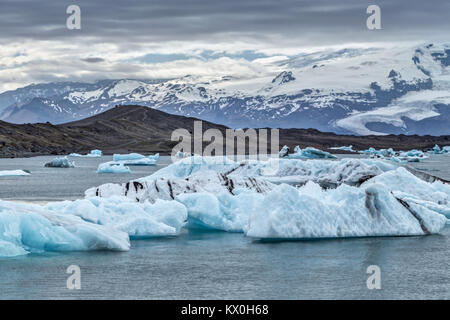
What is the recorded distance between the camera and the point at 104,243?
19047 millimetres

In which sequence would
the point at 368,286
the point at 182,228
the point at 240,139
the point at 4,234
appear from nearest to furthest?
the point at 368,286
the point at 4,234
the point at 182,228
the point at 240,139

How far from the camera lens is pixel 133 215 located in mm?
21453

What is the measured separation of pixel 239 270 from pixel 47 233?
498 cm

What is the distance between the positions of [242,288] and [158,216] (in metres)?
7.36

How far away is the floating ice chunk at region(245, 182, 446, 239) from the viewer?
816 inches

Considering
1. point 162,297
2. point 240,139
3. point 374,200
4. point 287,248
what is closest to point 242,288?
point 162,297

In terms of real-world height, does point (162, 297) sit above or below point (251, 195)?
below

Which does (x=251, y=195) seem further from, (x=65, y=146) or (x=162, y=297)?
(x=65, y=146)

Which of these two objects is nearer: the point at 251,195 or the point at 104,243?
the point at 104,243

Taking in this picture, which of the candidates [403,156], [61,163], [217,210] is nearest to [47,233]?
[217,210]

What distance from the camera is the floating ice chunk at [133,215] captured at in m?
21.0

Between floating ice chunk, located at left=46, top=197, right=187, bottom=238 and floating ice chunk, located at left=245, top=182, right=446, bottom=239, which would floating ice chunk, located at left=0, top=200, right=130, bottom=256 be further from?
floating ice chunk, located at left=245, top=182, right=446, bottom=239

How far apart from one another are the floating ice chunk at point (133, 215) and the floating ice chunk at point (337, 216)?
2.24m

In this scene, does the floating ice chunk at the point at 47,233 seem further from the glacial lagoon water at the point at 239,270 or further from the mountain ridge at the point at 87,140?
the mountain ridge at the point at 87,140
